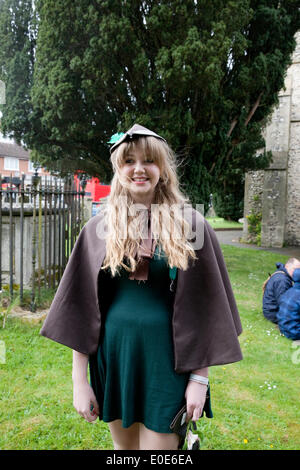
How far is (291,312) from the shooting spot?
15.2 ft

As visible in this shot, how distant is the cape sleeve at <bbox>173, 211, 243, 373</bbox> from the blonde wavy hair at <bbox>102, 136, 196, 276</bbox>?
3.0 inches

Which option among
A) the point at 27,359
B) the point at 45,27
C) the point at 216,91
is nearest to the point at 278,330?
the point at 27,359

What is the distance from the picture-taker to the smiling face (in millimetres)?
1515

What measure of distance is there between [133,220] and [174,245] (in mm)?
226

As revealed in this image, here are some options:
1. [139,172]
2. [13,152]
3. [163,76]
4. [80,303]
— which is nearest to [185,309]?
[80,303]

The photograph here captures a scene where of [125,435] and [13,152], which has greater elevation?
[13,152]

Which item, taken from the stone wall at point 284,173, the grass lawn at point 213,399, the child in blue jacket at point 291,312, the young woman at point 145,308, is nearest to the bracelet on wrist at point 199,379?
the young woman at point 145,308

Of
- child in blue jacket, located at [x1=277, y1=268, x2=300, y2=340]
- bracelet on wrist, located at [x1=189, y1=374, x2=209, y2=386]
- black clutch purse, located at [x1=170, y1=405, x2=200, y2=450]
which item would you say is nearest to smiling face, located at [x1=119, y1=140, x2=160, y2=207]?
bracelet on wrist, located at [x1=189, y1=374, x2=209, y2=386]

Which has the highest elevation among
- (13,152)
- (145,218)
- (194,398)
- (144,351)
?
(13,152)

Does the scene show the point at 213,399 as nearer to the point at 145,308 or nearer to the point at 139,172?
the point at 145,308

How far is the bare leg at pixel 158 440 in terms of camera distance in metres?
1.48

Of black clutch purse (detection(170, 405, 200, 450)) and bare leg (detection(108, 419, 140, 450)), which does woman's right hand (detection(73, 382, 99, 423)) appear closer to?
bare leg (detection(108, 419, 140, 450))

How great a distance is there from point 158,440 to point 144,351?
1.25 feet

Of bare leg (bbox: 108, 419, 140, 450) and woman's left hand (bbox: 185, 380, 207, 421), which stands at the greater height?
woman's left hand (bbox: 185, 380, 207, 421)
